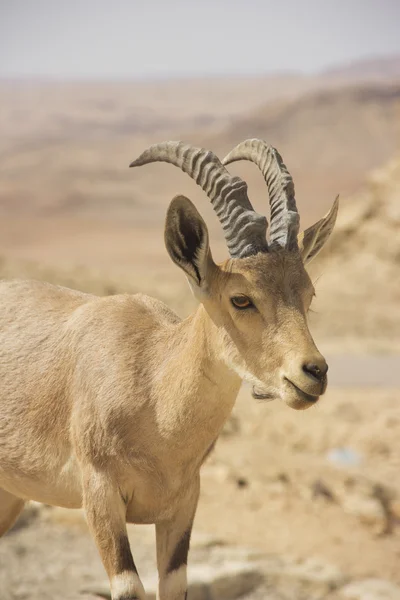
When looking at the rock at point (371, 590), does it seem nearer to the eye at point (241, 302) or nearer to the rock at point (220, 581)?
the rock at point (220, 581)

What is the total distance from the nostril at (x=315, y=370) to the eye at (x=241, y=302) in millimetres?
540

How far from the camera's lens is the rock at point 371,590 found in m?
8.39

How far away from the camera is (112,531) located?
518 centimetres

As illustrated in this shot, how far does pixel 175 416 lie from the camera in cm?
520

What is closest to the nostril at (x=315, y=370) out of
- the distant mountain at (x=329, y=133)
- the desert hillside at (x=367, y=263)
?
the desert hillside at (x=367, y=263)

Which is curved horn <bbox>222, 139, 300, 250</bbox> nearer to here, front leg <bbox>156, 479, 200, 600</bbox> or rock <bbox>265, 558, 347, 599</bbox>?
front leg <bbox>156, 479, 200, 600</bbox>

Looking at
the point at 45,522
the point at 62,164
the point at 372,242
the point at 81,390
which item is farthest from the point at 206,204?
the point at 81,390

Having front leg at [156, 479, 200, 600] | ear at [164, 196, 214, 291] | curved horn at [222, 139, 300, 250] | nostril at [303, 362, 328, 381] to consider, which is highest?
curved horn at [222, 139, 300, 250]

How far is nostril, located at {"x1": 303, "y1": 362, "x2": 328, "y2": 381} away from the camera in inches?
177

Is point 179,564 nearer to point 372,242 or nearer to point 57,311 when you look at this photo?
point 57,311

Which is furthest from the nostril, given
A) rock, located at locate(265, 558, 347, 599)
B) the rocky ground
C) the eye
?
rock, located at locate(265, 558, 347, 599)

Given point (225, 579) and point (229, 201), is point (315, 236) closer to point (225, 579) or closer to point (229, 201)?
point (229, 201)

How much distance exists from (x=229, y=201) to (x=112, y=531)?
6.51 feet

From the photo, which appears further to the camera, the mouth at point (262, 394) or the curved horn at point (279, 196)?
the curved horn at point (279, 196)
